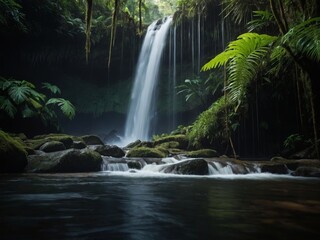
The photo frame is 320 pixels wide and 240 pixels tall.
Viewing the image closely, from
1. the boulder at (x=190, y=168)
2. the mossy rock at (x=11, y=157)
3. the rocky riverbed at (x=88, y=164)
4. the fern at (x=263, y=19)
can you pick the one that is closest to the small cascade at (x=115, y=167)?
the rocky riverbed at (x=88, y=164)

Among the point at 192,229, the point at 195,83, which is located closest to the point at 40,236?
the point at 192,229

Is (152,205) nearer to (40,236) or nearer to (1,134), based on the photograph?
(40,236)

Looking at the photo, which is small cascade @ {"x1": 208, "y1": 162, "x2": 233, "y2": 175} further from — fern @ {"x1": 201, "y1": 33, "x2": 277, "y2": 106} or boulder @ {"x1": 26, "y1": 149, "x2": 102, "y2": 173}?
fern @ {"x1": 201, "y1": 33, "x2": 277, "y2": 106}

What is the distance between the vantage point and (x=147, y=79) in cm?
1666

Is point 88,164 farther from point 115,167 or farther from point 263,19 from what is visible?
point 263,19

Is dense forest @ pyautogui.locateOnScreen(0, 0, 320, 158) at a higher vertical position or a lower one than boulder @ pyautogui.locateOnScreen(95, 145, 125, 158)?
higher

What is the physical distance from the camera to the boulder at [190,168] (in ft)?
21.7

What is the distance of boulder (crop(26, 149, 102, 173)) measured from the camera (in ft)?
21.6

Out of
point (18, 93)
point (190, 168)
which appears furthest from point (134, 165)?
point (18, 93)

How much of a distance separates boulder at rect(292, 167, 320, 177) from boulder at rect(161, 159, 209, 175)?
1975mm

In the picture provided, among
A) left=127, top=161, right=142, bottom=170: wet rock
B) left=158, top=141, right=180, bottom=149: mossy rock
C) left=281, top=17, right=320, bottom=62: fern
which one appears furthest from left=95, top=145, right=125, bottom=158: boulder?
left=281, top=17, right=320, bottom=62: fern

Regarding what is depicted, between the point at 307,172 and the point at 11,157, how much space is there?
249 inches

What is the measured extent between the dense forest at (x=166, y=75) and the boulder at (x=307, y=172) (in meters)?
0.78

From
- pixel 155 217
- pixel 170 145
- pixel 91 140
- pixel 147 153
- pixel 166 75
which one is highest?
pixel 166 75
